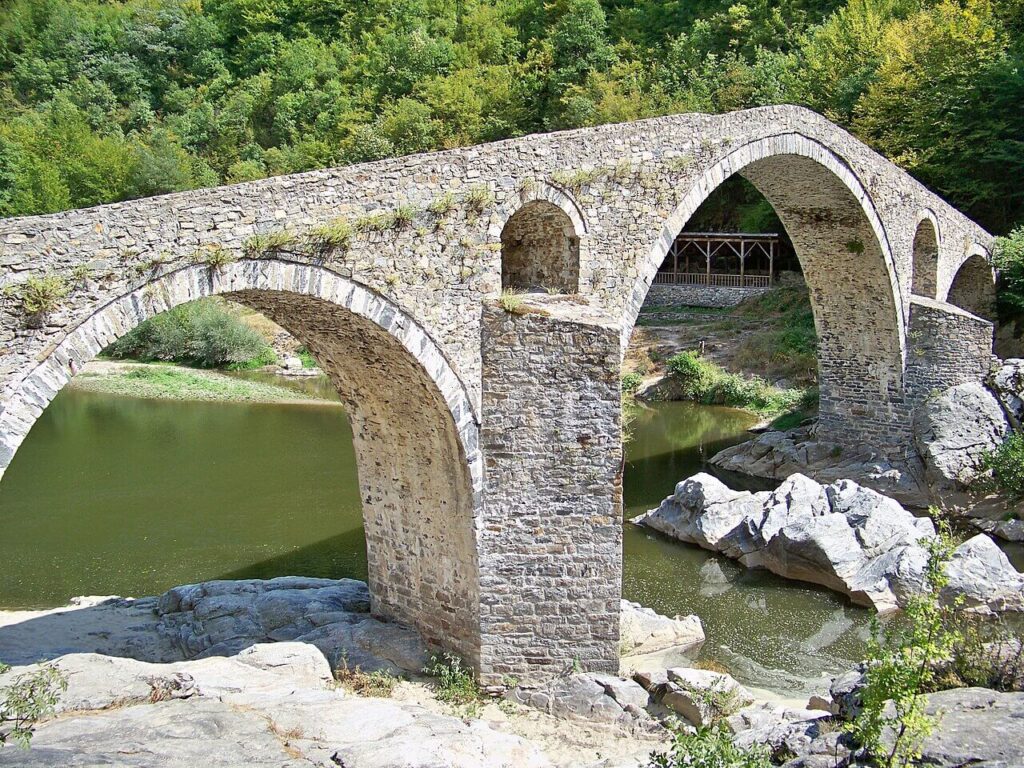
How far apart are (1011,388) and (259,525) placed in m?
10.7

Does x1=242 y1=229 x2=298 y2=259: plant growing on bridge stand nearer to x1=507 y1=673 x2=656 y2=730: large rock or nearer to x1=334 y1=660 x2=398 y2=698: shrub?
x1=334 y1=660 x2=398 y2=698: shrub

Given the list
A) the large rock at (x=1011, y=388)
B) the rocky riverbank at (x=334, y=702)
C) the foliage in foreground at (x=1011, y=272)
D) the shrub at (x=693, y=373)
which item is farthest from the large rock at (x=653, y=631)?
the shrub at (x=693, y=373)

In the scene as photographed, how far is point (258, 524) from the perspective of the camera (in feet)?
43.8

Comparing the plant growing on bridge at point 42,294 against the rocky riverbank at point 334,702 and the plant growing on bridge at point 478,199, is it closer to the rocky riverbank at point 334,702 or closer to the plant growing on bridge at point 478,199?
the rocky riverbank at point 334,702

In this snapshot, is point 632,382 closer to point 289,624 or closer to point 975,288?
point 975,288

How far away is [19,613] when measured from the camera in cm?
970

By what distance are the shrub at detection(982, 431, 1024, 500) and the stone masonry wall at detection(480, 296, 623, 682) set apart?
7616 millimetres

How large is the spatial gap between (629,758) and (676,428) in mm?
13456

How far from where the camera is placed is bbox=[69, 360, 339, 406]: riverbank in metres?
23.5

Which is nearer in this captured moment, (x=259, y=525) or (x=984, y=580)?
(x=984, y=580)

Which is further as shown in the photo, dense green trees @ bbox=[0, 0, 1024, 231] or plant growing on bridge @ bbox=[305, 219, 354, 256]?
dense green trees @ bbox=[0, 0, 1024, 231]

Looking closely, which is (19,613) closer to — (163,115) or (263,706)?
(263,706)

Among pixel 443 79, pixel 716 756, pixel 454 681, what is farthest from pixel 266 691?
pixel 443 79

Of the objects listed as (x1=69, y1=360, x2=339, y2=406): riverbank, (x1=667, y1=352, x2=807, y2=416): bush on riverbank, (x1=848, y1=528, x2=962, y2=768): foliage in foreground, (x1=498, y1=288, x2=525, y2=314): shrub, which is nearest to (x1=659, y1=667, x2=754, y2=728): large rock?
(x1=848, y1=528, x2=962, y2=768): foliage in foreground
